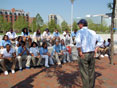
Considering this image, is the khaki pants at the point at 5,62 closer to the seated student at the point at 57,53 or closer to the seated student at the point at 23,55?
the seated student at the point at 23,55

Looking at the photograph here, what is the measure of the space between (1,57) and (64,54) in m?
3.58

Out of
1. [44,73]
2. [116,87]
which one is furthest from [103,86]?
[44,73]

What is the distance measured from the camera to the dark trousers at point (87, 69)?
3591 millimetres

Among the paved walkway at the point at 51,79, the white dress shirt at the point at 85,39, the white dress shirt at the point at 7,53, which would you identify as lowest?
the paved walkway at the point at 51,79

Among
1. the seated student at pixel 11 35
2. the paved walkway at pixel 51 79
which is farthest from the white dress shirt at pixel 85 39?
the seated student at pixel 11 35

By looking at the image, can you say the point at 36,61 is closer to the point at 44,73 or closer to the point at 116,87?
the point at 44,73

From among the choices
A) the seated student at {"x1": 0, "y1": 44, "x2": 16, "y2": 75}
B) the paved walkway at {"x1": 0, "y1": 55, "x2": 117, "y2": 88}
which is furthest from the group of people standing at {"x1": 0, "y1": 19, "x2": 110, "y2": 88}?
the paved walkway at {"x1": 0, "y1": 55, "x2": 117, "y2": 88}

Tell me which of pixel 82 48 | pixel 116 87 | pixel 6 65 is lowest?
pixel 116 87

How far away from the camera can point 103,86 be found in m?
4.63

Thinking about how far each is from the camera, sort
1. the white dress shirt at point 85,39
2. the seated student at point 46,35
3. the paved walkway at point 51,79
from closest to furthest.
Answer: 1. the white dress shirt at point 85,39
2. the paved walkway at point 51,79
3. the seated student at point 46,35

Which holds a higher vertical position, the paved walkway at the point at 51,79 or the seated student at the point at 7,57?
the seated student at the point at 7,57

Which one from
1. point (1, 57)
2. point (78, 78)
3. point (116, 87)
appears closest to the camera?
point (116, 87)

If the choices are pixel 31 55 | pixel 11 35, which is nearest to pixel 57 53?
pixel 31 55

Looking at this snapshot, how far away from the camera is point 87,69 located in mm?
3648
